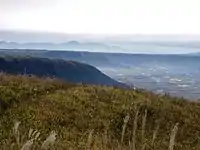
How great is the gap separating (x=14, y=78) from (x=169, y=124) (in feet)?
27.8

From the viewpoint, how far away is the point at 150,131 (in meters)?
19.3

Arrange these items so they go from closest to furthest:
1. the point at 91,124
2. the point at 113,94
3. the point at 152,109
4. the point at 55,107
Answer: the point at 91,124 → the point at 55,107 → the point at 152,109 → the point at 113,94

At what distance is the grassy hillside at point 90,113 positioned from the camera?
17.4 m

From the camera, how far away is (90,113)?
20.0 meters

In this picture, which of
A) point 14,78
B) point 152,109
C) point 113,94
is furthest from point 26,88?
point 152,109

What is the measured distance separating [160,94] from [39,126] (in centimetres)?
955

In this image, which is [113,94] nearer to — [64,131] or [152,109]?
[152,109]

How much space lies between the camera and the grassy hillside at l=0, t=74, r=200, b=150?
17406mm

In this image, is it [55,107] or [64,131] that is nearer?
[64,131]

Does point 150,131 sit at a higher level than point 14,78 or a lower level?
lower

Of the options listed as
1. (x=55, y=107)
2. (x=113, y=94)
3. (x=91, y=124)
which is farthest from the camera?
(x=113, y=94)

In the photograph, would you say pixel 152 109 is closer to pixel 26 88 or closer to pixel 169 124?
pixel 169 124

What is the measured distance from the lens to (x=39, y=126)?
1769 centimetres

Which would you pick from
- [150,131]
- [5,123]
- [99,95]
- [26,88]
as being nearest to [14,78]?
[26,88]
